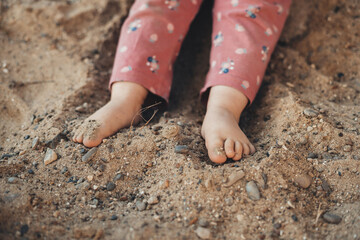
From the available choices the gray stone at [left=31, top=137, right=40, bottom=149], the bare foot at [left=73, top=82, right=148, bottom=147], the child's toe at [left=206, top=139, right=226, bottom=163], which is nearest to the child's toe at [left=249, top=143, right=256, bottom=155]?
the child's toe at [left=206, top=139, right=226, bottom=163]

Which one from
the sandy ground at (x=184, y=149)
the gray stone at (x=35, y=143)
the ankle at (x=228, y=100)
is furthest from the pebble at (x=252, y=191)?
the gray stone at (x=35, y=143)

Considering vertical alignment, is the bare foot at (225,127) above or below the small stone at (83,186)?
below

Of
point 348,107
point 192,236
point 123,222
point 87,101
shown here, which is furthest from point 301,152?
point 87,101

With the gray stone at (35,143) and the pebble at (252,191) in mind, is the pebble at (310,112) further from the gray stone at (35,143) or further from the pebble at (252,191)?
the gray stone at (35,143)

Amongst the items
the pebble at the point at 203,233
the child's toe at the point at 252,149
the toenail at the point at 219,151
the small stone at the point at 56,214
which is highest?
the small stone at the point at 56,214

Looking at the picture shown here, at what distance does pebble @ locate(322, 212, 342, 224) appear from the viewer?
896mm

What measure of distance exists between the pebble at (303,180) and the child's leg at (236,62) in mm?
172

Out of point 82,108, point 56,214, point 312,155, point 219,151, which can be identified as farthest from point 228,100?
point 56,214

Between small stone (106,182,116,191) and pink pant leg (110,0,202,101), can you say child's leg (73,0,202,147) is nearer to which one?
pink pant leg (110,0,202,101)

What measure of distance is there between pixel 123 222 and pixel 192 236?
191 millimetres

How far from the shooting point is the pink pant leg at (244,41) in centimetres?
126

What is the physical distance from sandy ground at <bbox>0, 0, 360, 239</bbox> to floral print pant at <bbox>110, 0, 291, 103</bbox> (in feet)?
0.48

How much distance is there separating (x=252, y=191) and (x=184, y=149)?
0.26m

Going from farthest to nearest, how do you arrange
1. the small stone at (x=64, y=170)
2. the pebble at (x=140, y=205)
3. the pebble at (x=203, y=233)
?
1. the small stone at (x=64, y=170)
2. the pebble at (x=140, y=205)
3. the pebble at (x=203, y=233)
